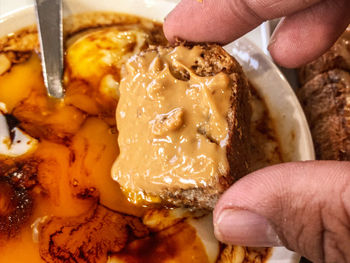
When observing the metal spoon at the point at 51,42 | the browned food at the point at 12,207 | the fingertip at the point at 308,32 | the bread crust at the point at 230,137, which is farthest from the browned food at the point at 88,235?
the fingertip at the point at 308,32

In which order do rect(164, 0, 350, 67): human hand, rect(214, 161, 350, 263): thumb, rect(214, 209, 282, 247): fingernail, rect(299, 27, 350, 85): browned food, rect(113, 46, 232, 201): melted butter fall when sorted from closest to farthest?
1. rect(214, 161, 350, 263): thumb
2. rect(214, 209, 282, 247): fingernail
3. rect(113, 46, 232, 201): melted butter
4. rect(164, 0, 350, 67): human hand
5. rect(299, 27, 350, 85): browned food

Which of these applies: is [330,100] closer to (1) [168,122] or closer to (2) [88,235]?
(1) [168,122]

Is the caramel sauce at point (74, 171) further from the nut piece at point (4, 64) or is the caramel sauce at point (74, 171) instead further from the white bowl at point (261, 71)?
the white bowl at point (261, 71)

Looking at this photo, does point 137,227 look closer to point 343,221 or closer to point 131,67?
point 131,67

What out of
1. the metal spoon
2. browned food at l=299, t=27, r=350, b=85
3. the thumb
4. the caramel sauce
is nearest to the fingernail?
the thumb

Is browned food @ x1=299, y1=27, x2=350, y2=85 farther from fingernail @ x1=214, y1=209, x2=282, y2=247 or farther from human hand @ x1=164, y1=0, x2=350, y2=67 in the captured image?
fingernail @ x1=214, y1=209, x2=282, y2=247
